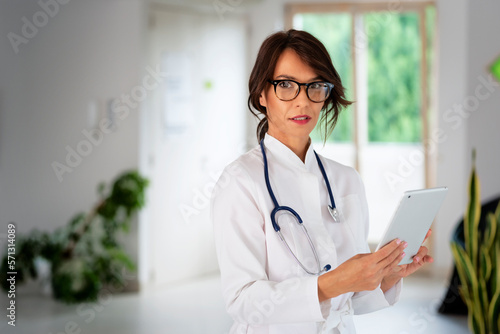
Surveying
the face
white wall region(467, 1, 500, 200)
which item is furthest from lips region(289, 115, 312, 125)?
white wall region(467, 1, 500, 200)

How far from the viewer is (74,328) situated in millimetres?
4832

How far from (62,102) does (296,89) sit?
16.6ft

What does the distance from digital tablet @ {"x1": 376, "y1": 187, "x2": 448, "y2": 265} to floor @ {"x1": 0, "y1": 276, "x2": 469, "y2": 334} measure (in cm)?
Result: 334

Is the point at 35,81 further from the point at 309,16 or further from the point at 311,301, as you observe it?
the point at 311,301

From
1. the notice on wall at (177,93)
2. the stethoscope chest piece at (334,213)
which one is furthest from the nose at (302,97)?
the notice on wall at (177,93)

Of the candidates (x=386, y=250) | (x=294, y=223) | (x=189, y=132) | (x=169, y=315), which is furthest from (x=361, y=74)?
(x=386, y=250)

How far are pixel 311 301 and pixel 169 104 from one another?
5.05 meters

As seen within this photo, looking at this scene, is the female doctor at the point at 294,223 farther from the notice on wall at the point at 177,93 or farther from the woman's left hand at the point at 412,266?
the notice on wall at the point at 177,93

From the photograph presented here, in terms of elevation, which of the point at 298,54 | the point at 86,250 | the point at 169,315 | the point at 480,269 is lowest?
the point at 169,315

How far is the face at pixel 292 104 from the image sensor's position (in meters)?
1.39

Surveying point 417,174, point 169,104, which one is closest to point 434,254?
point 417,174

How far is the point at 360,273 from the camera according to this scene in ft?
3.98

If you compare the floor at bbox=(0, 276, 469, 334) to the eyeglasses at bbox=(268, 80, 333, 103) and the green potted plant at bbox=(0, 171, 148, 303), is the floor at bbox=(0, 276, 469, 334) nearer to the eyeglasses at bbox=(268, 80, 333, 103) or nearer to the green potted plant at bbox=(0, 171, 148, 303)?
the green potted plant at bbox=(0, 171, 148, 303)

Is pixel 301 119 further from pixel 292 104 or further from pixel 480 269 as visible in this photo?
pixel 480 269
